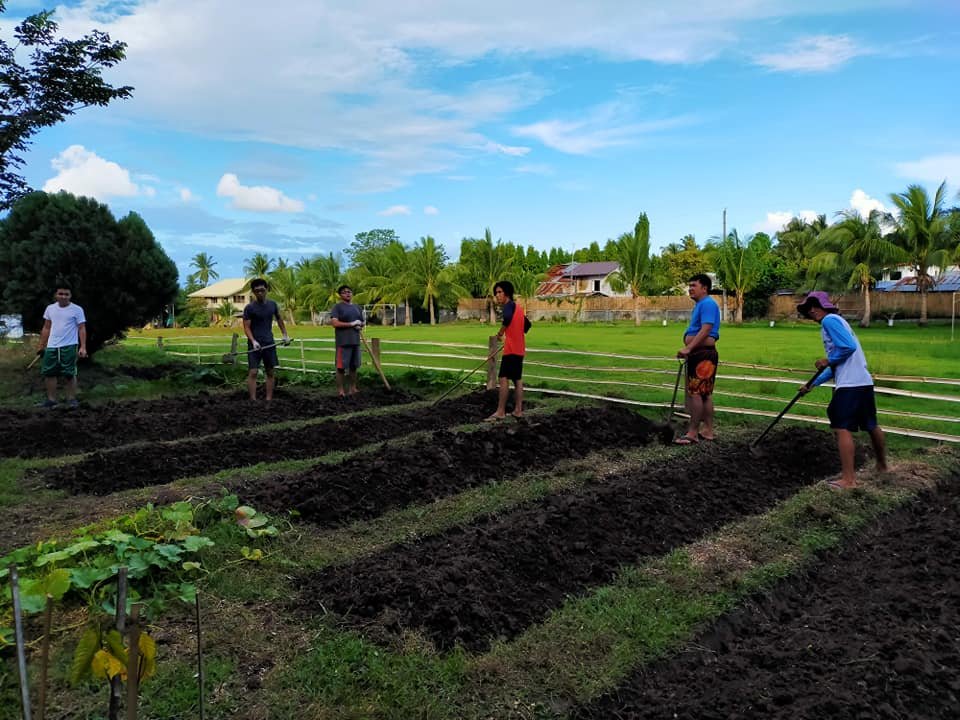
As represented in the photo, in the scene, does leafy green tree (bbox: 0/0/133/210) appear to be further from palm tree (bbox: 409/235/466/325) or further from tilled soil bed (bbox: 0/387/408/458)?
palm tree (bbox: 409/235/466/325)

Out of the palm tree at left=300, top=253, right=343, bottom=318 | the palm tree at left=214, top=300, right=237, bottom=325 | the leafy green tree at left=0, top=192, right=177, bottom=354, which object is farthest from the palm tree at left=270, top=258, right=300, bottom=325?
the leafy green tree at left=0, top=192, right=177, bottom=354

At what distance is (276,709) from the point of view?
2799 mm

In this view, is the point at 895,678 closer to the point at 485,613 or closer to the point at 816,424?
the point at 485,613

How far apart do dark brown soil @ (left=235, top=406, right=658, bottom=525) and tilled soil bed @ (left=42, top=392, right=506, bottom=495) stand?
3.67ft

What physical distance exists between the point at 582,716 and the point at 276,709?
3.96 feet

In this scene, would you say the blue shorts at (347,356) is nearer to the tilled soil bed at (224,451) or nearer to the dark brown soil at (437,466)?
the tilled soil bed at (224,451)

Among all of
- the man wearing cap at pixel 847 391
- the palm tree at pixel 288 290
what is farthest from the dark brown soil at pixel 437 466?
the palm tree at pixel 288 290

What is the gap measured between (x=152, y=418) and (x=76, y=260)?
4.34m

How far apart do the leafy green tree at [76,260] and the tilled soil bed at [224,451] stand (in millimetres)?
5573

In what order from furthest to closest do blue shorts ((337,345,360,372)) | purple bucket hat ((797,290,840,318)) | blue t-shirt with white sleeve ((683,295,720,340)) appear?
blue shorts ((337,345,360,372)), blue t-shirt with white sleeve ((683,295,720,340)), purple bucket hat ((797,290,840,318))

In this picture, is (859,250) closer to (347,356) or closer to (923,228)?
(923,228)

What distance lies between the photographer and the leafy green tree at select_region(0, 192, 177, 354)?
11.4 meters

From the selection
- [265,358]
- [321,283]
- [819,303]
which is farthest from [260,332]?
[321,283]

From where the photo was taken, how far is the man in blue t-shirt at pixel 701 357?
7078 mm
